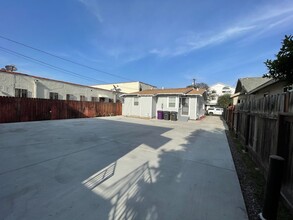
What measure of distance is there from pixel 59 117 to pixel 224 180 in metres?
15.7

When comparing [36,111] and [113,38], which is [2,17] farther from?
[113,38]

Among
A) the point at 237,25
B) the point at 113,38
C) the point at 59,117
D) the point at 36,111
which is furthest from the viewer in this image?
the point at 113,38

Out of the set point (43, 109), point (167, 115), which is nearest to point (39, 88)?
point (43, 109)

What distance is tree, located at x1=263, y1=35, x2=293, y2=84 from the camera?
351 centimetres

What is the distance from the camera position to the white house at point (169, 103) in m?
18.2

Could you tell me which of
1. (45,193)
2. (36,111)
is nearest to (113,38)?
(36,111)

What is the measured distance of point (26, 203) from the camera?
2402mm

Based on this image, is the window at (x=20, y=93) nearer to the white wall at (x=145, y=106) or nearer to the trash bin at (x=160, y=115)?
the white wall at (x=145, y=106)

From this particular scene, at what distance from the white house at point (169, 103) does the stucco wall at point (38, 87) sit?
21.6ft

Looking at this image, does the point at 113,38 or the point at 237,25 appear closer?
the point at 237,25

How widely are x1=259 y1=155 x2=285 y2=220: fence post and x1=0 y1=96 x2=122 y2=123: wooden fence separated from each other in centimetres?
1529

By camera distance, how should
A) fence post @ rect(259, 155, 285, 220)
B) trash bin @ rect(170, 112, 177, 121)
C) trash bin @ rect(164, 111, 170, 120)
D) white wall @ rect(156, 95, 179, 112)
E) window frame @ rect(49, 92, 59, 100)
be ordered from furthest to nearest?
white wall @ rect(156, 95, 179, 112) < trash bin @ rect(164, 111, 170, 120) < trash bin @ rect(170, 112, 177, 121) < window frame @ rect(49, 92, 59, 100) < fence post @ rect(259, 155, 285, 220)

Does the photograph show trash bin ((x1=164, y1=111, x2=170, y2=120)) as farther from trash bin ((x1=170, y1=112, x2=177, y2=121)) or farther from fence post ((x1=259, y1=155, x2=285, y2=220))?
fence post ((x1=259, y1=155, x2=285, y2=220))

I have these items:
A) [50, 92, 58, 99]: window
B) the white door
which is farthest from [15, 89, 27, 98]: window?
the white door
